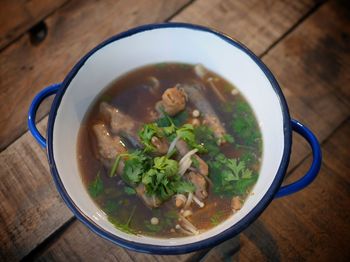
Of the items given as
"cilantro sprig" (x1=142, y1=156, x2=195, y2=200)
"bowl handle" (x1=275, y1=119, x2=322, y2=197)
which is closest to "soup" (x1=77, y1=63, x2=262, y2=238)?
"cilantro sprig" (x1=142, y1=156, x2=195, y2=200)

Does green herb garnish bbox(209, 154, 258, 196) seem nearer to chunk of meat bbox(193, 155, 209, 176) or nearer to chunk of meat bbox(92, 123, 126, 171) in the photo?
chunk of meat bbox(193, 155, 209, 176)

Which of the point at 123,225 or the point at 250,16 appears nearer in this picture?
the point at 123,225

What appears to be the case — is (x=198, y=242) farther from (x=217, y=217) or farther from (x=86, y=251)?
(x=86, y=251)

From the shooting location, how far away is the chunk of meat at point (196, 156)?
112 cm

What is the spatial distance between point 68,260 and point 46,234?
0.35ft

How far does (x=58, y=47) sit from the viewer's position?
149 cm

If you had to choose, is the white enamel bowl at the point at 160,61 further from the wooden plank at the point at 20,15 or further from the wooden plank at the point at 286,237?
the wooden plank at the point at 20,15

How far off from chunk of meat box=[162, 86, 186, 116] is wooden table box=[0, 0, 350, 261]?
1.33 feet

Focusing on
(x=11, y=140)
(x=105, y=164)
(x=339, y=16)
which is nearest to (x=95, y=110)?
(x=105, y=164)

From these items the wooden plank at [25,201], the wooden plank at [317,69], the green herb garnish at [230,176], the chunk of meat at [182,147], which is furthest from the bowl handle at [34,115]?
the wooden plank at [317,69]

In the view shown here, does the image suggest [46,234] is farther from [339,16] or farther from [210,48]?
[339,16]

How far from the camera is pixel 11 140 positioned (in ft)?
4.37

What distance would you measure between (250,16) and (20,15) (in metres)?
0.91

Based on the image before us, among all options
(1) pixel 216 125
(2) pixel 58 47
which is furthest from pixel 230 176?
(2) pixel 58 47
